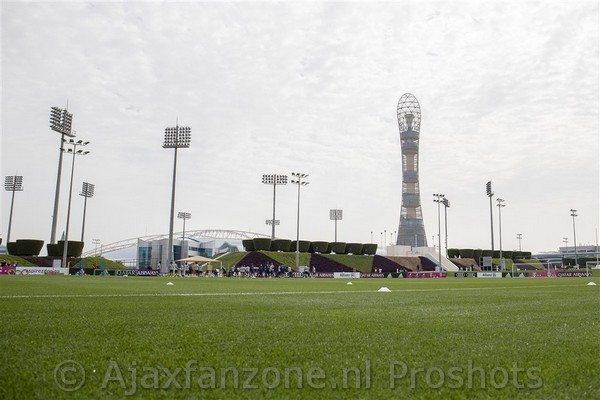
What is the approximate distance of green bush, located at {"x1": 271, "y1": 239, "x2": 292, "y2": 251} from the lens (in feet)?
283

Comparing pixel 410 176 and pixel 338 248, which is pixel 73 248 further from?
pixel 410 176

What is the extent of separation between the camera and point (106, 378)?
179 inches

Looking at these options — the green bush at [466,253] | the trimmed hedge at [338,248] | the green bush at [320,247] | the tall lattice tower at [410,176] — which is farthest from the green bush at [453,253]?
the green bush at [320,247]

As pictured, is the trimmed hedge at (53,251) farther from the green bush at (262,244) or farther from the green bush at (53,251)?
the green bush at (262,244)

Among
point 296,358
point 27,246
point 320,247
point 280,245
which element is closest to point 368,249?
point 320,247

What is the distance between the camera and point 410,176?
14488 cm

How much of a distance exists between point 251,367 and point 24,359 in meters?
2.35

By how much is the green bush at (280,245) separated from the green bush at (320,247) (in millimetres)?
4758

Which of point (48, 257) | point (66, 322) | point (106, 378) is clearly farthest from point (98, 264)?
point (106, 378)

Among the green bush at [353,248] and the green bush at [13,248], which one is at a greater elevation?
the green bush at [353,248]

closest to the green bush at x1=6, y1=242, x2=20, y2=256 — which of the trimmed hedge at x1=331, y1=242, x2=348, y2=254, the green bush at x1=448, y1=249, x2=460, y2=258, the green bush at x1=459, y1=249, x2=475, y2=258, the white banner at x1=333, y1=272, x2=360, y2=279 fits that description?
the white banner at x1=333, y1=272, x2=360, y2=279

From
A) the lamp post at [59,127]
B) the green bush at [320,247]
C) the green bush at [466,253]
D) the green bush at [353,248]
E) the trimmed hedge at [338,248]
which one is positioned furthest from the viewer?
the green bush at [466,253]

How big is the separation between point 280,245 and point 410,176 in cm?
6859

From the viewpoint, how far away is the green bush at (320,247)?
9150cm
